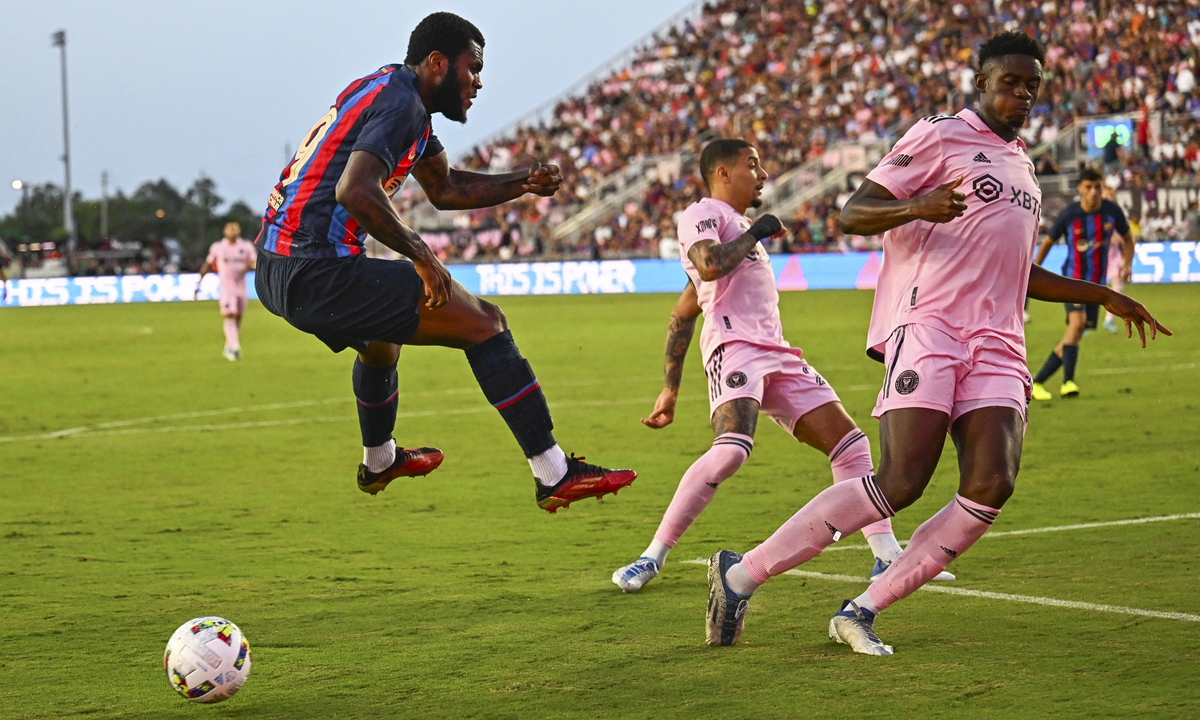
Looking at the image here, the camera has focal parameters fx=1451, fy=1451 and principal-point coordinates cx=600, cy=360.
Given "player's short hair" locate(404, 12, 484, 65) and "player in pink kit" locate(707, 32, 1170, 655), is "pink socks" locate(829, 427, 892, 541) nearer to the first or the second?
"player in pink kit" locate(707, 32, 1170, 655)

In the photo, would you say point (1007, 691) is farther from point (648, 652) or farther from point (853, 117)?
point (853, 117)

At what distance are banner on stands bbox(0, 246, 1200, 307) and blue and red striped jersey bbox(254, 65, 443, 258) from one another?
22.3 m

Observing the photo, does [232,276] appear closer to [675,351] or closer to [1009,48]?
[675,351]

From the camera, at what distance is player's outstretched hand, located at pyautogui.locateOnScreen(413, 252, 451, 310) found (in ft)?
17.0

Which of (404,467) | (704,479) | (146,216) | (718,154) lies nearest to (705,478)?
(704,479)

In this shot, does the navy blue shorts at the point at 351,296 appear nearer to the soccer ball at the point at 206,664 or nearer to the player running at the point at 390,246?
the player running at the point at 390,246

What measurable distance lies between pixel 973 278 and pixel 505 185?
2070 mm

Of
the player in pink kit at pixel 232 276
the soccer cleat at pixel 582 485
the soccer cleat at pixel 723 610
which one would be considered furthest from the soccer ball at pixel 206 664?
the player in pink kit at pixel 232 276

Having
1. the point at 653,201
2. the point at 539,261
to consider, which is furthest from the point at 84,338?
the point at 653,201

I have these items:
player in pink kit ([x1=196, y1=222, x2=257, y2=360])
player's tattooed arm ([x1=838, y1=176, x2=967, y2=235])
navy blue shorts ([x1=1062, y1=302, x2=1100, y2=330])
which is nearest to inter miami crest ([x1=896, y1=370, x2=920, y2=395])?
player's tattooed arm ([x1=838, y1=176, x2=967, y2=235])

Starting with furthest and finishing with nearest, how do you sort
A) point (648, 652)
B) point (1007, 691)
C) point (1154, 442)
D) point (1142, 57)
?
point (1142, 57)
point (1154, 442)
point (648, 652)
point (1007, 691)

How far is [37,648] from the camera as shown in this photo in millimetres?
5660

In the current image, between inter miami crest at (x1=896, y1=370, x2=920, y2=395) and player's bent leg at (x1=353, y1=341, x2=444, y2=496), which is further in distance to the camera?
player's bent leg at (x1=353, y1=341, x2=444, y2=496)

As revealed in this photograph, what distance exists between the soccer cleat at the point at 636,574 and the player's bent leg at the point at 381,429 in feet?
3.22
